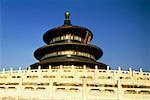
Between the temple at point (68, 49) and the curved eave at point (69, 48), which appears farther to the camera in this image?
the curved eave at point (69, 48)

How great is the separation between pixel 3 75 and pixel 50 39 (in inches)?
510

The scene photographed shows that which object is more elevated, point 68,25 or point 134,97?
point 68,25

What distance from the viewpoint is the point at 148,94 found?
19484 millimetres

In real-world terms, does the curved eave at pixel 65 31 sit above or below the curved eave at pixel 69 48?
above

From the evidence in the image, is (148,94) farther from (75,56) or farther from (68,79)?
(75,56)

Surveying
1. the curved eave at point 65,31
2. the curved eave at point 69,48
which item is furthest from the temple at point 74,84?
the curved eave at point 65,31

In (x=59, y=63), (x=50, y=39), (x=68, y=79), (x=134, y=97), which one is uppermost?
(x=50, y=39)

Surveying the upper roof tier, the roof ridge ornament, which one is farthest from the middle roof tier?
the roof ridge ornament

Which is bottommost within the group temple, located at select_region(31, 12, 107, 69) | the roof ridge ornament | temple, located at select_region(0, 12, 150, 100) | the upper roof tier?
temple, located at select_region(0, 12, 150, 100)

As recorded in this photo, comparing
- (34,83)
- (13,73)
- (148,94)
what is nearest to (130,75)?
(148,94)

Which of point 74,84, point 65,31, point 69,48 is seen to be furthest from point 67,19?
point 74,84

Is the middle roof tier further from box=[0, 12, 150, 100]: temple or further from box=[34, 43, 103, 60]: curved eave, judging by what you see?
box=[0, 12, 150, 100]: temple

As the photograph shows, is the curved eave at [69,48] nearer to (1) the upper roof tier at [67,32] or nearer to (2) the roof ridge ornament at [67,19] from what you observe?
(1) the upper roof tier at [67,32]

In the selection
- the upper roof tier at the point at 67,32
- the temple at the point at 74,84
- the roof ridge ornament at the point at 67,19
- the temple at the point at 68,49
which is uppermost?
the roof ridge ornament at the point at 67,19
